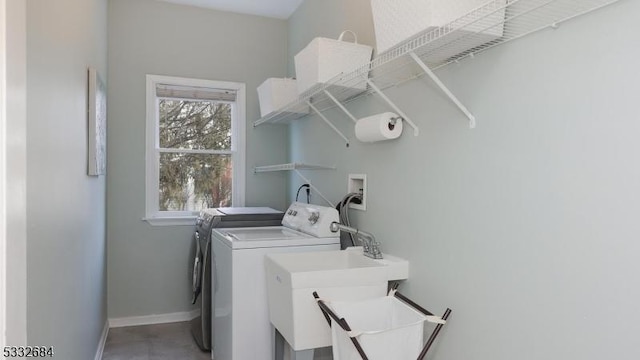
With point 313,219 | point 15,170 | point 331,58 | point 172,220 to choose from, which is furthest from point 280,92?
point 15,170

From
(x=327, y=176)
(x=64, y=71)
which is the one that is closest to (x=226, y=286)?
(x=327, y=176)

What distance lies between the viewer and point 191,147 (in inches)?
152

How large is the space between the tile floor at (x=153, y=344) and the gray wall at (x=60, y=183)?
0.55 meters

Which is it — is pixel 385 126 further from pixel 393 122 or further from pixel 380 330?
pixel 380 330

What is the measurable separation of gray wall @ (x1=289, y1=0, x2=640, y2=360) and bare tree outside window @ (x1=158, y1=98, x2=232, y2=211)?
7.55 feet

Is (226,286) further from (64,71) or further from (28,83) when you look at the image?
(28,83)

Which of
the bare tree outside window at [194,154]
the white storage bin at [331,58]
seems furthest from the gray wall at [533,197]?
the bare tree outside window at [194,154]

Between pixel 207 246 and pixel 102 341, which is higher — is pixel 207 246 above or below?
above

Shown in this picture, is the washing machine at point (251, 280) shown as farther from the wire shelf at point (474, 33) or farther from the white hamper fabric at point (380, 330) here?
the wire shelf at point (474, 33)

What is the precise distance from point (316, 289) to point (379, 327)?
30 centimetres

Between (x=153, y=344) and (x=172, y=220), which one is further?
(x=172, y=220)

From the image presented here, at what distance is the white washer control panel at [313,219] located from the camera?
8.01 feet

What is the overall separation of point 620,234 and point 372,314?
3.20 feet

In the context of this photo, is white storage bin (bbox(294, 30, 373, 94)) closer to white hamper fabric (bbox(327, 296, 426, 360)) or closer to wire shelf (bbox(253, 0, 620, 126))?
wire shelf (bbox(253, 0, 620, 126))
